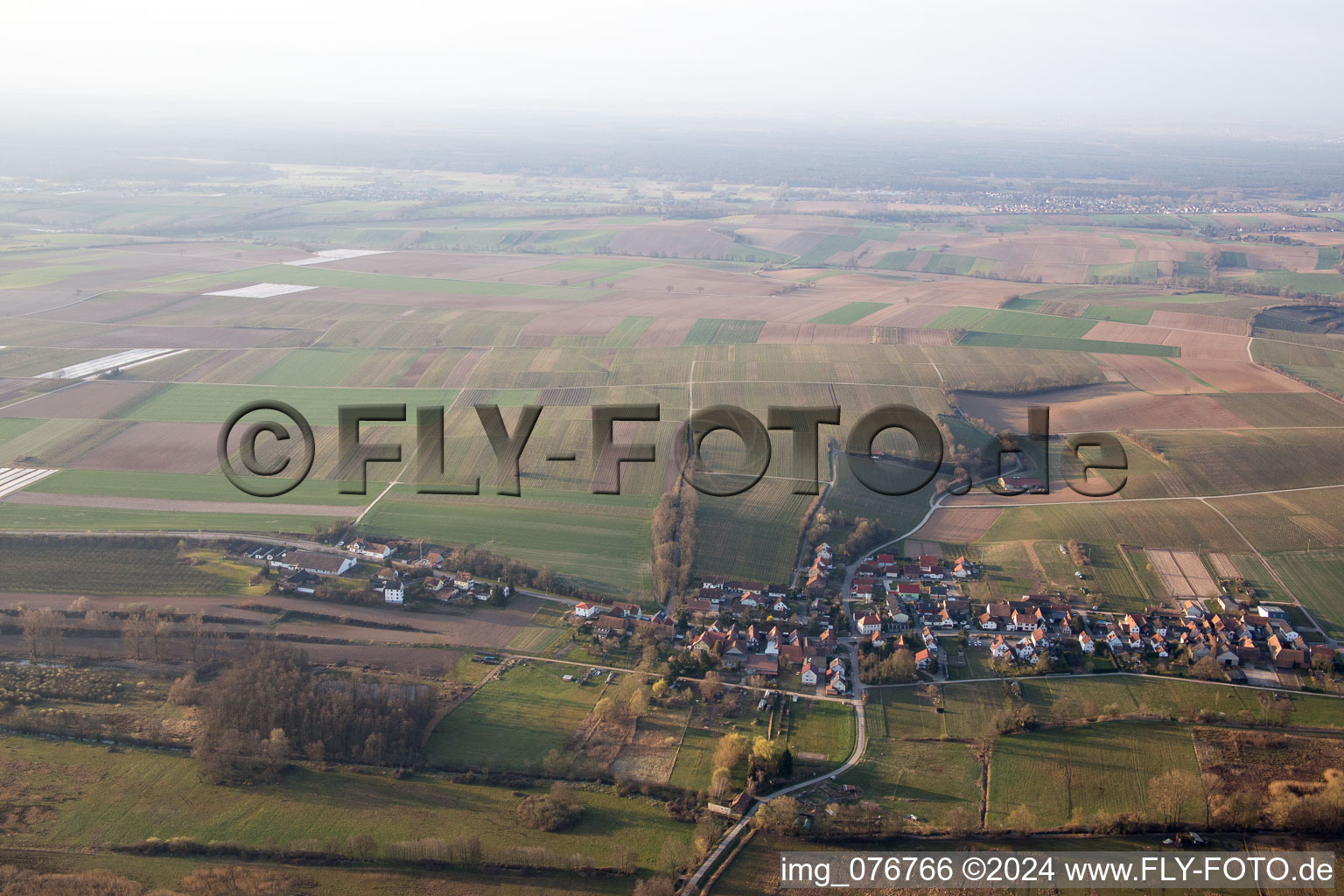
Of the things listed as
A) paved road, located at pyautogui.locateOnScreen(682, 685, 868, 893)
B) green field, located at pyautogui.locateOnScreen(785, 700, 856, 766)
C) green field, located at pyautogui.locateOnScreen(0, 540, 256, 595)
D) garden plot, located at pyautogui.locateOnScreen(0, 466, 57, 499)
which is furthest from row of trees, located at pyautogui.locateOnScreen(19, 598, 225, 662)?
green field, located at pyautogui.locateOnScreen(785, 700, 856, 766)

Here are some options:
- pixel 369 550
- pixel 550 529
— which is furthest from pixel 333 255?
pixel 550 529

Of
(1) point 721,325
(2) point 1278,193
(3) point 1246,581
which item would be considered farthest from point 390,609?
(2) point 1278,193

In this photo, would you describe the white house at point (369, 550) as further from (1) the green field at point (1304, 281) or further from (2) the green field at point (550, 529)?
(1) the green field at point (1304, 281)

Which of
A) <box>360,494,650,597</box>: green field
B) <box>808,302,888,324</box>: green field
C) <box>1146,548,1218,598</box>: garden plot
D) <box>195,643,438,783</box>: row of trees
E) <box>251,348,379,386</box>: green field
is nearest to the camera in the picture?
<box>195,643,438,783</box>: row of trees

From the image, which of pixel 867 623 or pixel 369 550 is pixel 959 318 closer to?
pixel 867 623

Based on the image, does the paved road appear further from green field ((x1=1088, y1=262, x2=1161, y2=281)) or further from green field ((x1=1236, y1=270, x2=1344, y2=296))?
green field ((x1=1236, y1=270, x2=1344, y2=296))

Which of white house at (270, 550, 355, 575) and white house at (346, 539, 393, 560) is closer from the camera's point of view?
white house at (270, 550, 355, 575)

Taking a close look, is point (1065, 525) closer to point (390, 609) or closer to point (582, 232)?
point (390, 609)
